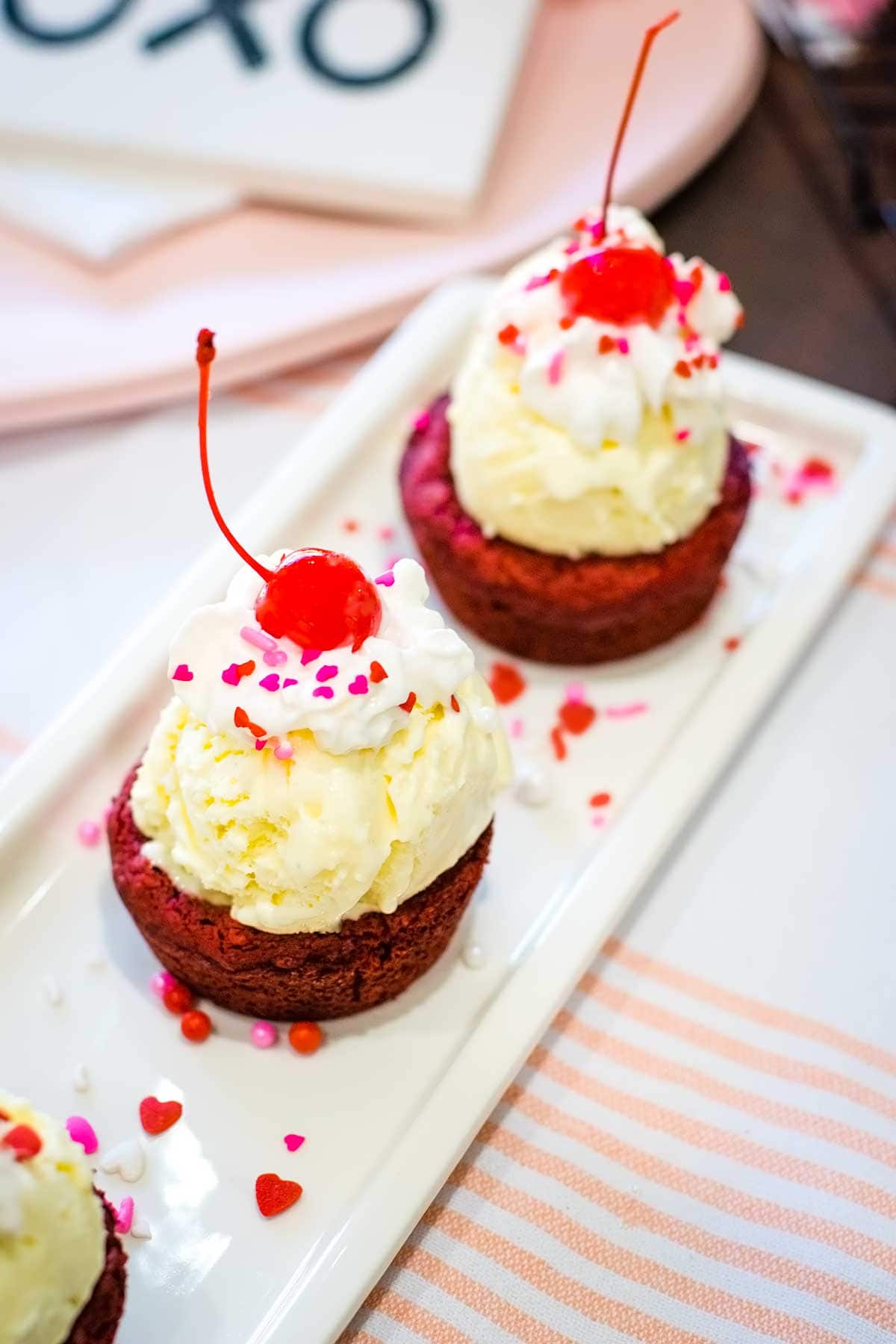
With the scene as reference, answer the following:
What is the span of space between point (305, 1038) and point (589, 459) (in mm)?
885

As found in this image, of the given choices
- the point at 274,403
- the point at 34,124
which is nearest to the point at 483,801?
the point at 274,403

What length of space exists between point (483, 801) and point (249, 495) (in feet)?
3.09

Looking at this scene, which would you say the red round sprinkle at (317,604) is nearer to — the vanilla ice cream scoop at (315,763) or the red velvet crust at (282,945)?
the vanilla ice cream scoop at (315,763)

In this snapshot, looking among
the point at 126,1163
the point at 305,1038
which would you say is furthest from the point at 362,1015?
the point at 126,1163

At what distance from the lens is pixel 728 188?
3.06 meters

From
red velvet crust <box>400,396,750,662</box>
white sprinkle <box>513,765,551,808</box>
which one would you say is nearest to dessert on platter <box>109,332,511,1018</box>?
white sprinkle <box>513,765,551,808</box>

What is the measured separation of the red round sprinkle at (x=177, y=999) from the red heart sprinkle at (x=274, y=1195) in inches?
9.6

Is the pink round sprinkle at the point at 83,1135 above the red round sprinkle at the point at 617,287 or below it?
below

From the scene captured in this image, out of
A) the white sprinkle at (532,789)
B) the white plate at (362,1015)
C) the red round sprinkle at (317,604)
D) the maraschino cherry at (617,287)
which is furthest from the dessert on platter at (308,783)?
Result: the maraschino cherry at (617,287)

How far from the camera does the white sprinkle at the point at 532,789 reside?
2020 mm

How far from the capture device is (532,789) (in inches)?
79.5

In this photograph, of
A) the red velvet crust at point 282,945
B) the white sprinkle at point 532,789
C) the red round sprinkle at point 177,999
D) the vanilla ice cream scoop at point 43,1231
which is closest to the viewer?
the vanilla ice cream scoop at point 43,1231

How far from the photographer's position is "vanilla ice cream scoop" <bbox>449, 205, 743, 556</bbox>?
198 cm

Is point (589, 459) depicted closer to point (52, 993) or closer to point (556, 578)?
point (556, 578)
